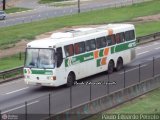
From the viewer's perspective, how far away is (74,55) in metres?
31.2

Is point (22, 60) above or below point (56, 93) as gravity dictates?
below

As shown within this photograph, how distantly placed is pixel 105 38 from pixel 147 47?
13.0 meters

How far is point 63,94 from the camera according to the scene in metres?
24.3

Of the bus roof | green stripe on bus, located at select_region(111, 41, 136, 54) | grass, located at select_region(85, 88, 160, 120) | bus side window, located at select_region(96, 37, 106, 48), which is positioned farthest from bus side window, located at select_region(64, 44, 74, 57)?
grass, located at select_region(85, 88, 160, 120)

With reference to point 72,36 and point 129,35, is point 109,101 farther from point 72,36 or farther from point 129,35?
point 129,35

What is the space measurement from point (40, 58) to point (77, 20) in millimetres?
39426

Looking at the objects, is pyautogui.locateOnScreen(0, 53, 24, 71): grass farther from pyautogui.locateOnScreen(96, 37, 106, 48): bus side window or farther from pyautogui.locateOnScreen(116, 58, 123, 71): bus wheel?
pyautogui.locateOnScreen(96, 37, 106, 48): bus side window

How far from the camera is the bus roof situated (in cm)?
3017

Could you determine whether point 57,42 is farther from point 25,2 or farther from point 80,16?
point 25,2

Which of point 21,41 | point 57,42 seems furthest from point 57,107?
point 21,41

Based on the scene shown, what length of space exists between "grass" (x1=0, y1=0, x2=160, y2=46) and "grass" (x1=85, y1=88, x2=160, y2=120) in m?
24.7

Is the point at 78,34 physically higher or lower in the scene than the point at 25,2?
higher

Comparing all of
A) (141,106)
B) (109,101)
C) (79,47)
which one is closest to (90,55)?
(79,47)

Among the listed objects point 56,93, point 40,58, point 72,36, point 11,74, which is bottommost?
point 11,74
